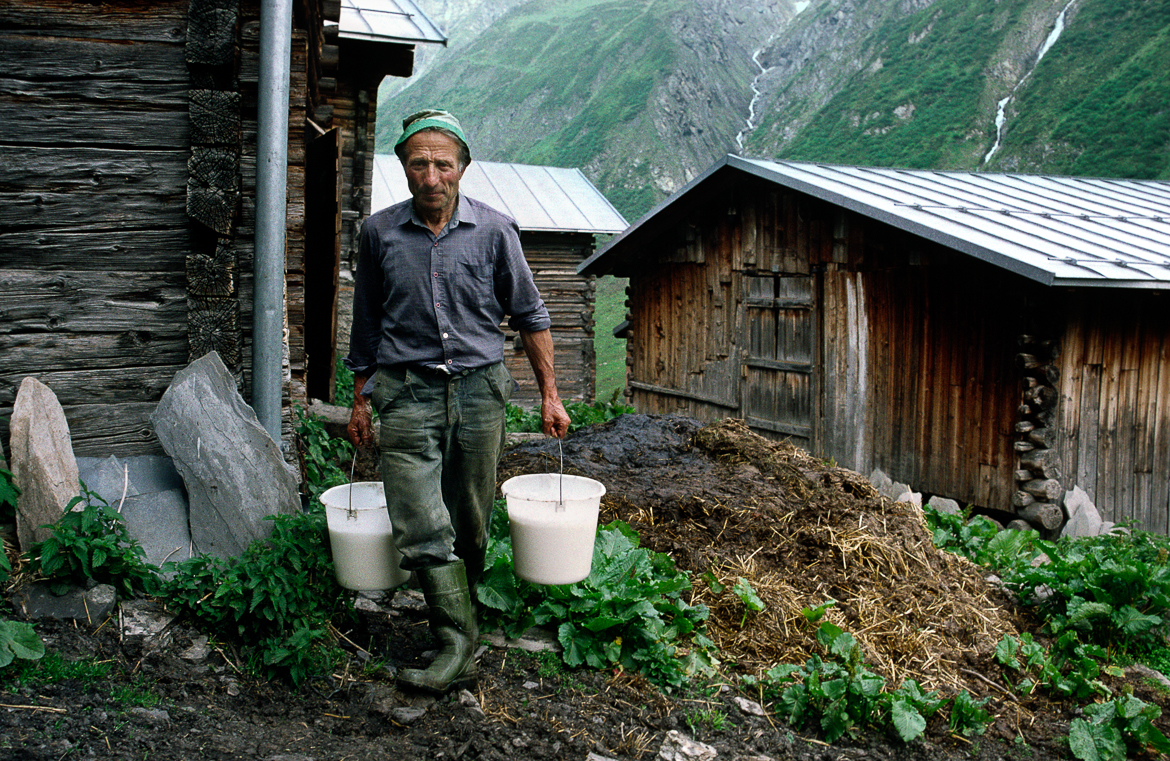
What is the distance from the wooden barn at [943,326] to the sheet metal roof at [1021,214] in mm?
34

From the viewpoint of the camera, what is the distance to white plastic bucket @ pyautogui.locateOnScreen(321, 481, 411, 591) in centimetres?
347

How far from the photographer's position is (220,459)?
4031 mm

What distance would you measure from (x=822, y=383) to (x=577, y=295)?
325 inches

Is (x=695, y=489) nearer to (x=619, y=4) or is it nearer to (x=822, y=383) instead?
(x=822, y=383)

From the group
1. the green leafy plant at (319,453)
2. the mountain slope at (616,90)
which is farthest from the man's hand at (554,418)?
the mountain slope at (616,90)

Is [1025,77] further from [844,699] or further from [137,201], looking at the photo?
[137,201]

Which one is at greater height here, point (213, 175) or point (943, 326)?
point (213, 175)

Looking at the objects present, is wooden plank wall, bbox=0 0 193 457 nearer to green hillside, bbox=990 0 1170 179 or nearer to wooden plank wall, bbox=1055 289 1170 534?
wooden plank wall, bbox=1055 289 1170 534

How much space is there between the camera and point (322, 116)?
7508 mm

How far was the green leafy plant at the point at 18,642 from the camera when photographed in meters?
3.01

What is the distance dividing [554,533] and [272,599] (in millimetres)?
1114

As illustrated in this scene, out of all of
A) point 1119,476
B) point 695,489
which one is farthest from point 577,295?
point 695,489

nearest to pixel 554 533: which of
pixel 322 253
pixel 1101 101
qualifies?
pixel 322 253

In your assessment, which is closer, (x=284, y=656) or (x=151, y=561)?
(x=284, y=656)
